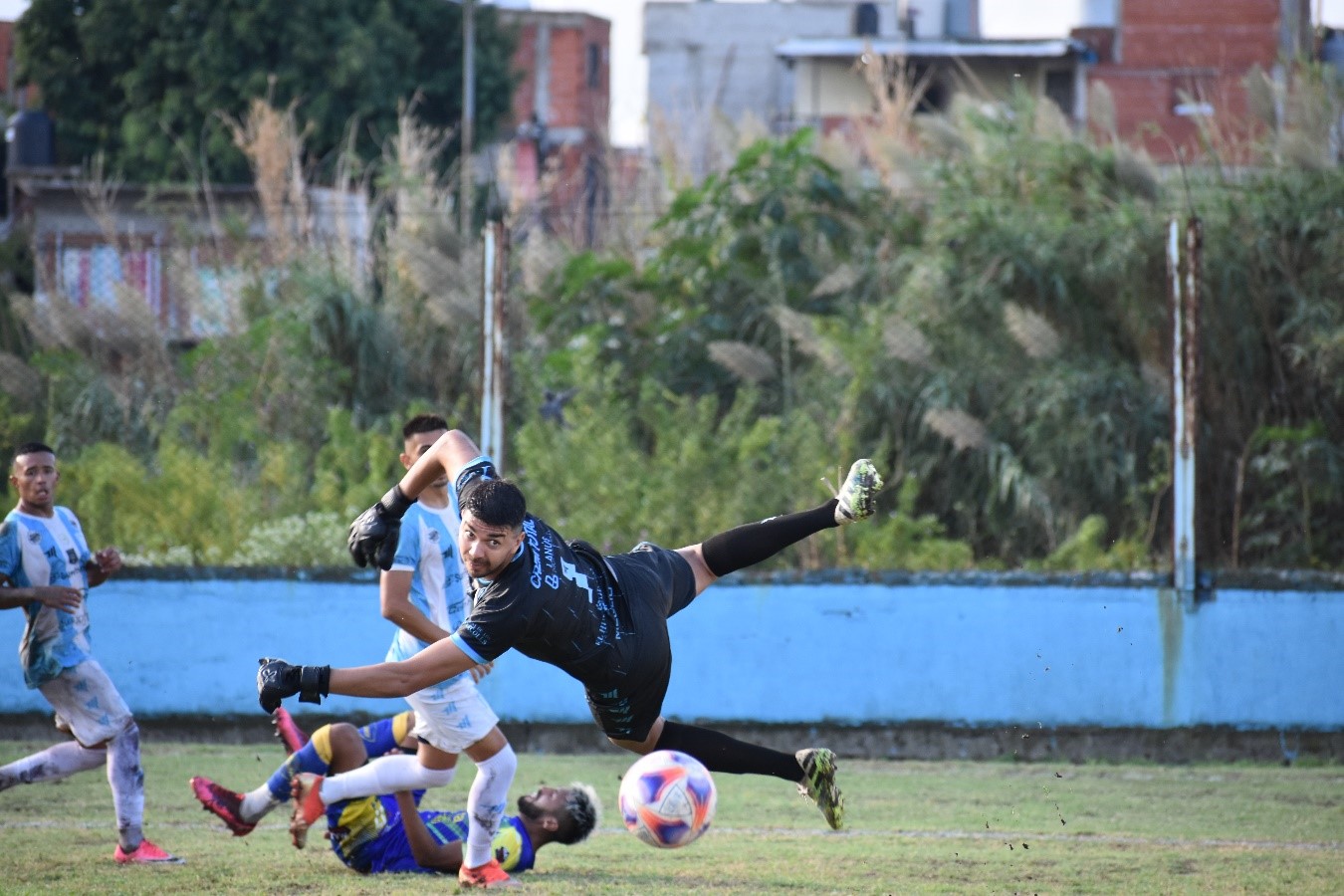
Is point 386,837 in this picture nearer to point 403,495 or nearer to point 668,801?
point 668,801

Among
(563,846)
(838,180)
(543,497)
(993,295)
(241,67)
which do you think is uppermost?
(241,67)

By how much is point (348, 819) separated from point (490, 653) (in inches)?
77.4

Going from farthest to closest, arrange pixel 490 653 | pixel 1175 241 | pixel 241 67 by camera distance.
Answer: pixel 241 67 < pixel 1175 241 < pixel 490 653

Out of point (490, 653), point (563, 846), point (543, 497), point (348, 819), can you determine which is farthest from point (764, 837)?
point (543, 497)

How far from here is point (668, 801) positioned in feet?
21.2

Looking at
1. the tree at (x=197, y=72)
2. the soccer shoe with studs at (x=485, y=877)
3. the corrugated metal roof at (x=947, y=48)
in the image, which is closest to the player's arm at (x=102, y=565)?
the soccer shoe with studs at (x=485, y=877)

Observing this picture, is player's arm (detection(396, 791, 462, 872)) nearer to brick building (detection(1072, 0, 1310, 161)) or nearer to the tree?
the tree

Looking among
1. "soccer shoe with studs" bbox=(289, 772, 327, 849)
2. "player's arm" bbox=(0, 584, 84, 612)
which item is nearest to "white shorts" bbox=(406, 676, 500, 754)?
"soccer shoe with studs" bbox=(289, 772, 327, 849)

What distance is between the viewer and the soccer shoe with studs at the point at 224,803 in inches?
288

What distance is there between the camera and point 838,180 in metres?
17.4

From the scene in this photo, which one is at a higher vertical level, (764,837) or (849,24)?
(849,24)

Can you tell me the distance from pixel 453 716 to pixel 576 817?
797 millimetres

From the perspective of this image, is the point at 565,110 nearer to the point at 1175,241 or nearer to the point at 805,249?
the point at 805,249

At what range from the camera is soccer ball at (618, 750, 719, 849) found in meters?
6.44
